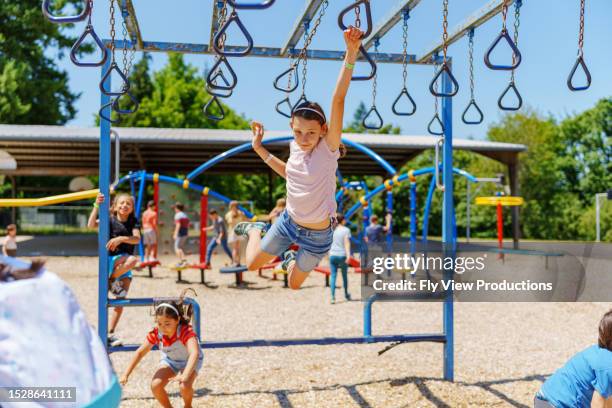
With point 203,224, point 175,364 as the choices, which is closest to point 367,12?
point 175,364

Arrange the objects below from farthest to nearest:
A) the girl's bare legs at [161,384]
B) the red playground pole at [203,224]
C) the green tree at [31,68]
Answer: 1. the green tree at [31,68]
2. the red playground pole at [203,224]
3. the girl's bare legs at [161,384]

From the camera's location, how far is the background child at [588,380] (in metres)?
2.65

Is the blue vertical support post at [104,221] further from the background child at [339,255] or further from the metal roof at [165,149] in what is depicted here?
the metal roof at [165,149]

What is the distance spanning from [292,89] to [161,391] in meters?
2.28

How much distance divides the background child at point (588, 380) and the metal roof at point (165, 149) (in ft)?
48.2

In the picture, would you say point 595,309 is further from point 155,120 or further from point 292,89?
point 155,120

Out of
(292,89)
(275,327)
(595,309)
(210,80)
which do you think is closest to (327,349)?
(275,327)

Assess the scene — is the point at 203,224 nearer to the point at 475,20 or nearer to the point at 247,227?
the point at 247,227

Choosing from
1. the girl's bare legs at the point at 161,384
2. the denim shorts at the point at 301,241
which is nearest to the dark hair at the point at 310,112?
the denim shorts at the point at 301,241

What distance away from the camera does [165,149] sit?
1933cm

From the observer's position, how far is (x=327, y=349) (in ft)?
19.9

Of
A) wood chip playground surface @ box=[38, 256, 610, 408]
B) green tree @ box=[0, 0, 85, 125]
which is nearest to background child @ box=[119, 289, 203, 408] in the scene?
wood chip playground surface @ box=[38, 256, 610, 408]

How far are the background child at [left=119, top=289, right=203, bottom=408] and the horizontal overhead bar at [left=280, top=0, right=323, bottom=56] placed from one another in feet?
6.79

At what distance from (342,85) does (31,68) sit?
2942cm
